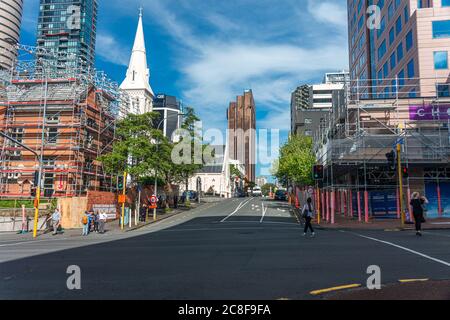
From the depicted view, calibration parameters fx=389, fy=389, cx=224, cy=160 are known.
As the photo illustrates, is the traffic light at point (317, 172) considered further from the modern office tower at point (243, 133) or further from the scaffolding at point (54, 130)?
the modern office tower at point (243, 133)

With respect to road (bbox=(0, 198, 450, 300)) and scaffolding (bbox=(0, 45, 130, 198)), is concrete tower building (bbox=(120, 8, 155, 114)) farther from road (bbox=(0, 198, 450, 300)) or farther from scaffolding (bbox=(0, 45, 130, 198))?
road (bbox=(0, 198, 450, 300))

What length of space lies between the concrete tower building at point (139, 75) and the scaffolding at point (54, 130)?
101ft

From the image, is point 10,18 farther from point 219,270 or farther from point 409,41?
point 219,270

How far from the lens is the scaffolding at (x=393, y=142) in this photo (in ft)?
85.3

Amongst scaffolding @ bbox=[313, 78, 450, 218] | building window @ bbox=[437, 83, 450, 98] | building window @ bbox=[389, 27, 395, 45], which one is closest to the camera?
scaffolding @ bbox=[313, 78, 450, 218]

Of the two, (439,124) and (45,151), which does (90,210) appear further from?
(439,124)

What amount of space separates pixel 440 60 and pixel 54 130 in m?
35.9

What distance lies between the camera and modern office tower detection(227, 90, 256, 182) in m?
180

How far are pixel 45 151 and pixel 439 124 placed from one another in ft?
109

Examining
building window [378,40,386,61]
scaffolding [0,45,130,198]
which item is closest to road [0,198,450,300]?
scaffolding [0,45,130,198]

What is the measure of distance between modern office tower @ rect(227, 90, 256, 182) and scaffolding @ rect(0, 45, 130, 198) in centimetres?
13798

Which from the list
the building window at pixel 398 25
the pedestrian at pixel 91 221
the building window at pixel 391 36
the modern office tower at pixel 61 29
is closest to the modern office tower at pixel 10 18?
the modern office tower at pixel 61 29
